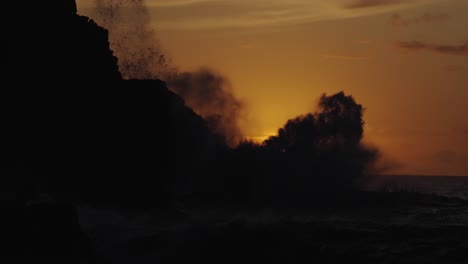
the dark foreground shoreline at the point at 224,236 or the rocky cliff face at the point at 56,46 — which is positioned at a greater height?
the rocky cliff face at the point at 56,46

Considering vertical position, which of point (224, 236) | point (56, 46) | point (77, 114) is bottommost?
point (224, 236)

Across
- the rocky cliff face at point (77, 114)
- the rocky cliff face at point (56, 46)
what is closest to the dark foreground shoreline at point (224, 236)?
the rocky cliff face at point (77, 114)

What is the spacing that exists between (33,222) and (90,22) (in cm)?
2442

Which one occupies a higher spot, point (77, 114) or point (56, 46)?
point (56, 46)

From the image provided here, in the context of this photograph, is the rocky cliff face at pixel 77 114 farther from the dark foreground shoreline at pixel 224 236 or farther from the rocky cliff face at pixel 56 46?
the dark foreground shoreline at pixel 224 236

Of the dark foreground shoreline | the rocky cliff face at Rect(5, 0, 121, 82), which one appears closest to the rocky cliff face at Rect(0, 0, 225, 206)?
the rocky cliff face at Rect(5, 0, 121, 82)

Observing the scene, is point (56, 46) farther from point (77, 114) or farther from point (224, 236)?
point (224, 236)

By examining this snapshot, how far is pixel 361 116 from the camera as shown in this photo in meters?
56.5

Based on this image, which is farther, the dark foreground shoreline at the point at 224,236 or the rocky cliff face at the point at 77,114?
the rocky cliff face at the point at 77,114

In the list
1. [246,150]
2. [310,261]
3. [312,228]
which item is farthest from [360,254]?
[246,150]

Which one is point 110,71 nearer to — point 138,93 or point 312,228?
point 138,93

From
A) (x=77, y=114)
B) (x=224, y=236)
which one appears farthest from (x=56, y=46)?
(x=224, y=236)

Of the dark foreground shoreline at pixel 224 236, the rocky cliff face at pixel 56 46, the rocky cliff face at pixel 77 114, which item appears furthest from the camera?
the rocky cliff face at pixel 56 46

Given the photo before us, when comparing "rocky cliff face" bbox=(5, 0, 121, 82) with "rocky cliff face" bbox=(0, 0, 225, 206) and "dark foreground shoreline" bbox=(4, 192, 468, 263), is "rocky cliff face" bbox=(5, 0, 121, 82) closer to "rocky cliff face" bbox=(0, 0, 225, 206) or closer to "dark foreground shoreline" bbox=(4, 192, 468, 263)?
"rocky cliff face" bbox=(0, 0, 225, 206)
